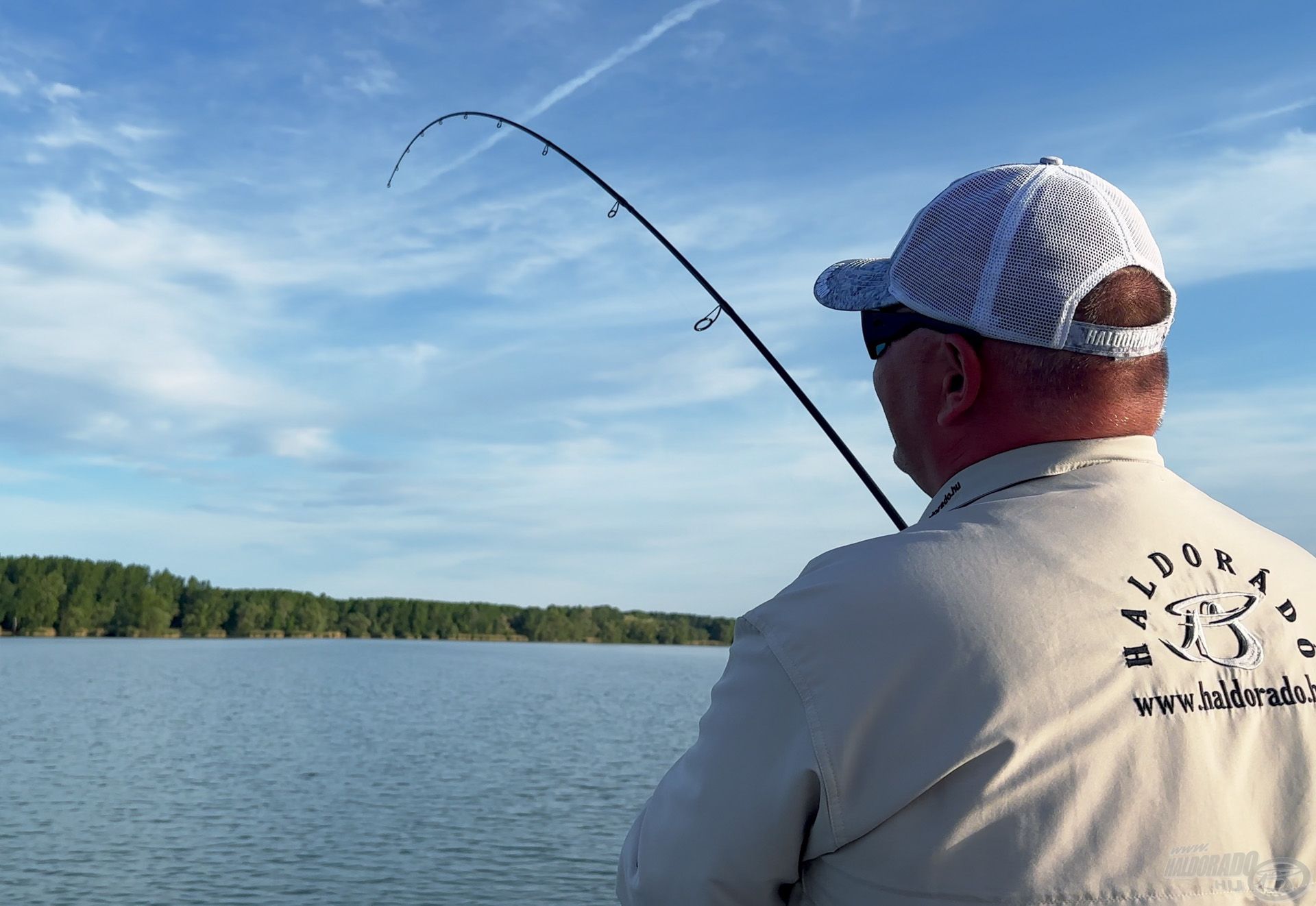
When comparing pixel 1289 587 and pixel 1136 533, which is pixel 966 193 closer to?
pixel 1136 533

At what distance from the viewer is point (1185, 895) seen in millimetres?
1064

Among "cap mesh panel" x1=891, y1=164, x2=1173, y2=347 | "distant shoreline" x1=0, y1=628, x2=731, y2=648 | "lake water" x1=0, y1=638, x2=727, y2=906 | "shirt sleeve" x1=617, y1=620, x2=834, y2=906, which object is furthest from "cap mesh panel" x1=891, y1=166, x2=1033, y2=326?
"distant shoreline" x1=0, y1=628, x2=731, y2=648

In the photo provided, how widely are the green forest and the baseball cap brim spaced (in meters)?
80.5

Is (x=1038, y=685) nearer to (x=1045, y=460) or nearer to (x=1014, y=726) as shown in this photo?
(x=1014, y=726)

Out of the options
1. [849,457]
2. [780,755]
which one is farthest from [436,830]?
[780,755]

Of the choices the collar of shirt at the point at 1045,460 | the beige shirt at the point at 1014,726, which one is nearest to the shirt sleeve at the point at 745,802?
the beige shirt at the point at 1014,726

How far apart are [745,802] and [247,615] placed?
98239mm

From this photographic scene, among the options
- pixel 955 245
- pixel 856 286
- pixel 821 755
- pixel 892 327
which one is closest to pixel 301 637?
pixel 856 286

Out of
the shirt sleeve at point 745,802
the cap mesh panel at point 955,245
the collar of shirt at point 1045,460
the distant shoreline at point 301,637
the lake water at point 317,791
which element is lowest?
the lake water at point 317,791

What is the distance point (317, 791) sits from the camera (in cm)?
1702

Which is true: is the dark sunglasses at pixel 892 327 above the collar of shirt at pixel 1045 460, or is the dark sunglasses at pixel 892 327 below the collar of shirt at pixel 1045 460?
above

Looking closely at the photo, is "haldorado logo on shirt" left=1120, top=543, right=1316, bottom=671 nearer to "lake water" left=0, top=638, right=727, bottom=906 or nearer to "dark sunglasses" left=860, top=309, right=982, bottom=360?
"dark sunglasses" left=860, top=309, right=982, bottom=360

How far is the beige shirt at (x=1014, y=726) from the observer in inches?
41.4

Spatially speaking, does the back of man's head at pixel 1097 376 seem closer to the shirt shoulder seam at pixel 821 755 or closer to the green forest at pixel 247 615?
the shirt shoulder seam at pixel 821 755
